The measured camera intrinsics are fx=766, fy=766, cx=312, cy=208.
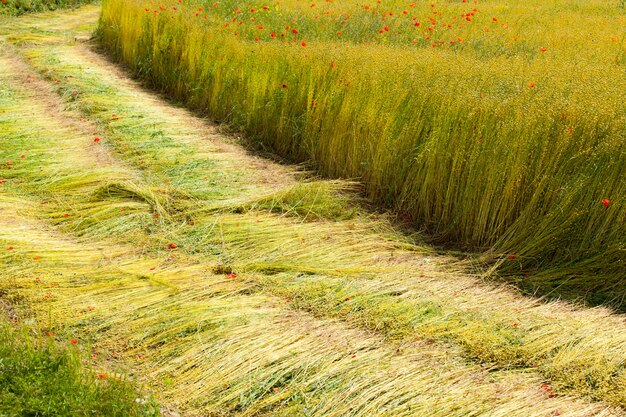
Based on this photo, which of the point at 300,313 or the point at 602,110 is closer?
the point at 300,313

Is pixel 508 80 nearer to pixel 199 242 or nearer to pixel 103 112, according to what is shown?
pixel 199 242

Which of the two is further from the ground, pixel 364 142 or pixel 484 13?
pixel 484 13

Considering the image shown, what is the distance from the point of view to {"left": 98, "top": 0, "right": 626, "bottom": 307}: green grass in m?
4.32

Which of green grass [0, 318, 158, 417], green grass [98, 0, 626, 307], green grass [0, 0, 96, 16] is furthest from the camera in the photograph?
green grass [0, 0, 96, 16]

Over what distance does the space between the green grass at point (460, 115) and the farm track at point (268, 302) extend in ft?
1.03

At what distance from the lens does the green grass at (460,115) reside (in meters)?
4.32

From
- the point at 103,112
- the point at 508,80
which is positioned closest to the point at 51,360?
the point at 508,80

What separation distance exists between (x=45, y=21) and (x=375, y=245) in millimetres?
10985

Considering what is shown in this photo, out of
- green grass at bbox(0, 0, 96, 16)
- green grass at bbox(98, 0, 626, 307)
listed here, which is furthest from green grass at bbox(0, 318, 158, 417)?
green grass at bbox(0, 0, 96, 16)

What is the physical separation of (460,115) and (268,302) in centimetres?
189

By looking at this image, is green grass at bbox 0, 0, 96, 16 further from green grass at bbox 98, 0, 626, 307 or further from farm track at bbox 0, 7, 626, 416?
farm track at bbox 0, 7, 626, 416

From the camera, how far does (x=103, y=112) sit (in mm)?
7648

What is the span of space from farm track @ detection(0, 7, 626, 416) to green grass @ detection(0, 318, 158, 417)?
19 cm

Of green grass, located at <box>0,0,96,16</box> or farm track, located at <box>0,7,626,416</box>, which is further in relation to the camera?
green grass, located at <box>0,0,96,16</box>
